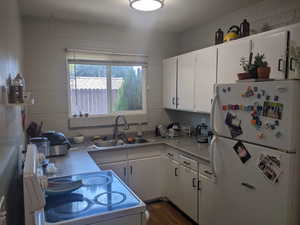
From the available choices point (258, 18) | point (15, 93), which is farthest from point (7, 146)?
point (258, 18)

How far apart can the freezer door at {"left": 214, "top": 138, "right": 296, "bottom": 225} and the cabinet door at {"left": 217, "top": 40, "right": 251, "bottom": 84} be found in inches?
30.5

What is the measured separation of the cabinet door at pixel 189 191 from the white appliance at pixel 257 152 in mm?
473

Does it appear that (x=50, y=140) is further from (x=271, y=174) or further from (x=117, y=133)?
(x=271, y=174)

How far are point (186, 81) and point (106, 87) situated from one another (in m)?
1.20

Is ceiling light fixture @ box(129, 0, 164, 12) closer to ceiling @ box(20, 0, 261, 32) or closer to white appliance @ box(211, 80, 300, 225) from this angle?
ceiling @ box(20, 0, 261, 32)

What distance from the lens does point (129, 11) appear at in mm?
2711

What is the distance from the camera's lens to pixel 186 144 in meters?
2.93

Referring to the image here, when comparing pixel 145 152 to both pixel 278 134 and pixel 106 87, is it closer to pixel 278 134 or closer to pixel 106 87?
pixel 106 87

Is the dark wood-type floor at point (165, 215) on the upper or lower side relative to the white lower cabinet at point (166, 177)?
lower

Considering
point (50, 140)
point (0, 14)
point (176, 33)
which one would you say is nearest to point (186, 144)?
point (50, 140)

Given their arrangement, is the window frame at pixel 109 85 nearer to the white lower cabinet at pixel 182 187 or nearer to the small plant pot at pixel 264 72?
the white lower cabinet at pixel 182 187

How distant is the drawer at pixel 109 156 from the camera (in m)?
2.81

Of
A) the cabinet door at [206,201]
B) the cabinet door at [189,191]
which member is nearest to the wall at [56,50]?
the cabinet door at [189,191]

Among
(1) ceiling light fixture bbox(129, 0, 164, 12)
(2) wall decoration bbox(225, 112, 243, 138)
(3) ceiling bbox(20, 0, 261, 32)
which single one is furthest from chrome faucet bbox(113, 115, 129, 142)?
(2) wall decoration bbox(225, 112, 243, 138)
